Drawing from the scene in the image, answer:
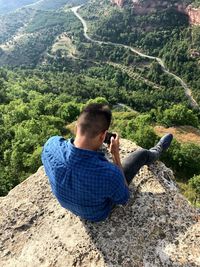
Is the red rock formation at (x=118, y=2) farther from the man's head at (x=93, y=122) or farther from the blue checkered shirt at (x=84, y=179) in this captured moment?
the man's head at (x=93, y=122)

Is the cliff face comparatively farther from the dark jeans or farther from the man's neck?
the man's neck

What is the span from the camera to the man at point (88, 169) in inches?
316

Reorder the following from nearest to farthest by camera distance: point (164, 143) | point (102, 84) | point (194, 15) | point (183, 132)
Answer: point (164, 143) → point (183, 132) → point (102, 84) → point (194, 15)

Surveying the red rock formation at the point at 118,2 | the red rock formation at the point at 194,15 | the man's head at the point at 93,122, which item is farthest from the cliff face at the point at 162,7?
the man's head at the point at 93,122

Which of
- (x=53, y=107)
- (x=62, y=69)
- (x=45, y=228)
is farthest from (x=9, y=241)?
(x=62, y=69)

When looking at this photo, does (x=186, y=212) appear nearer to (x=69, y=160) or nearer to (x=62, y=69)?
(x=69, y=160)

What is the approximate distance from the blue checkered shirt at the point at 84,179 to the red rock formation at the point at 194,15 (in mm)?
129721

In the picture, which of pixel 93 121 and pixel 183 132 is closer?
pixel 93 121

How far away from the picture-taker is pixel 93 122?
7.95 metres

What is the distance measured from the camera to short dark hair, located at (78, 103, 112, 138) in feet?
26.1

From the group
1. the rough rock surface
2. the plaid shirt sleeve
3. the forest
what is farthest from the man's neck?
the forest

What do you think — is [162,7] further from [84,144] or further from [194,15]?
[84,144]

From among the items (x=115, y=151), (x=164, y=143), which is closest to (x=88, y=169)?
(x=115, y=151)

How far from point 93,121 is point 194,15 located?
132915mm
